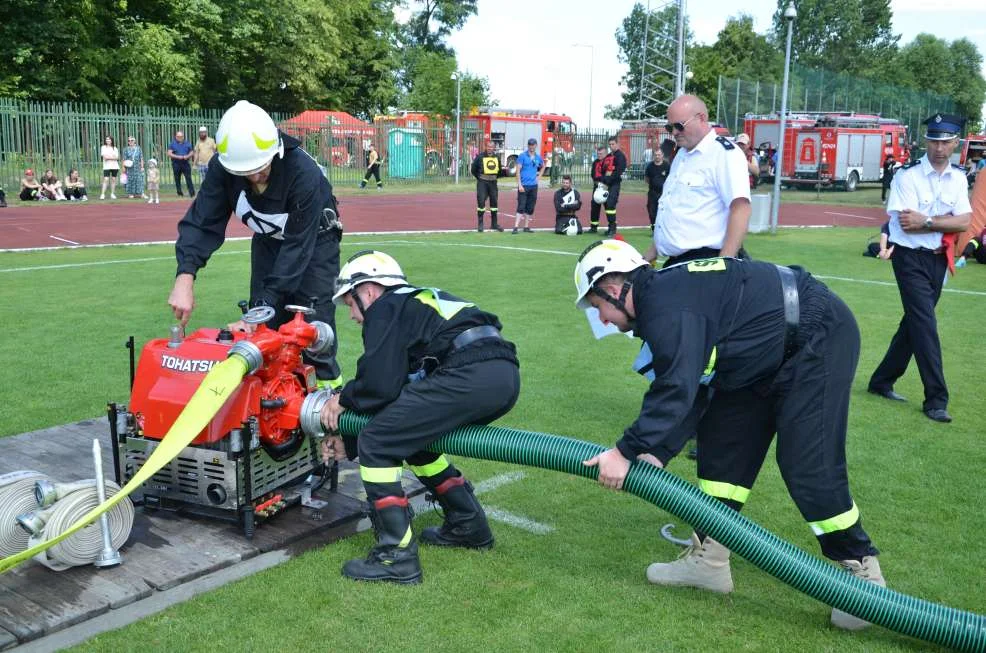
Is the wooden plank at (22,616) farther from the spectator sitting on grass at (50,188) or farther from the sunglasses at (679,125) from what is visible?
the spectator sitting on grass at (50,188)

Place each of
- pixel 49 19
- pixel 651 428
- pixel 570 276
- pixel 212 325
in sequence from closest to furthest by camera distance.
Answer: pixel 651 428 < pixel 212 325 < pixel 570 276 < pixel 49 19

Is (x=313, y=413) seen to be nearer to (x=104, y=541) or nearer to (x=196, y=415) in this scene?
(x=196, y=415)

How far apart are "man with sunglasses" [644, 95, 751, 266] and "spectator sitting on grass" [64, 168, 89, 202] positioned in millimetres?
23328

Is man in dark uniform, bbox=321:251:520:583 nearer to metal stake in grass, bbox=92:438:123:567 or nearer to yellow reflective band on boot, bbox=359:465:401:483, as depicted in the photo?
yellow reflective band on boot, bbox=359:465:401:483

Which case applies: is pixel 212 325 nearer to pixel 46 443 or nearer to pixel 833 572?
pixel 46 443

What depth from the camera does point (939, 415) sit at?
645 cm

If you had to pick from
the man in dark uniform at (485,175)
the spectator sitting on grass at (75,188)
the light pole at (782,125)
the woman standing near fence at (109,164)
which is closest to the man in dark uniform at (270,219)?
the man in dark uniform at (485,175)

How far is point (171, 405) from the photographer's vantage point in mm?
4051

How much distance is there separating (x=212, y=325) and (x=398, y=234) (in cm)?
923

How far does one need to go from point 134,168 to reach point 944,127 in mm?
24431

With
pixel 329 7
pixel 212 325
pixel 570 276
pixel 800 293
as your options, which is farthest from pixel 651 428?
pixel 329 7

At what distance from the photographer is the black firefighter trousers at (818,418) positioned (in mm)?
3504

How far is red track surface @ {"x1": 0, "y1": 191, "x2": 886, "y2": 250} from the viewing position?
57.4 ft

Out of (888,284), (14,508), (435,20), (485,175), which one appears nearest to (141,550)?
(14,508)
